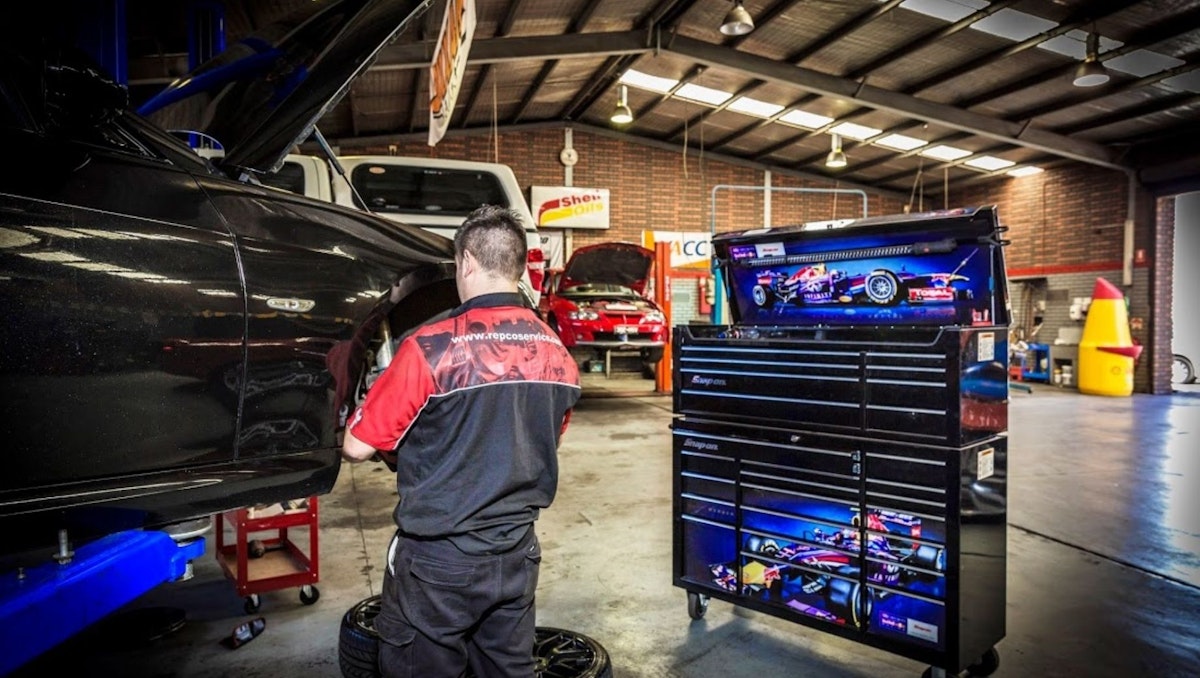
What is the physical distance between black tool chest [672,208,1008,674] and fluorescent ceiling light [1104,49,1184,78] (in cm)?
775

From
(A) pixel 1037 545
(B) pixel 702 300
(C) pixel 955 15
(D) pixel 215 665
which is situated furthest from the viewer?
(B) pixel 702 300

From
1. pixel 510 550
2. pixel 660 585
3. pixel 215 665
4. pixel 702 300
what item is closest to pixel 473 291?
pixel 510 550

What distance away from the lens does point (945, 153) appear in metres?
12.4

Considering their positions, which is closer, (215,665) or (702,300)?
(215,665)

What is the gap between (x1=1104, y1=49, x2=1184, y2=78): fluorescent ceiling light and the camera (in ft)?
25.8

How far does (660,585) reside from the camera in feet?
10.1

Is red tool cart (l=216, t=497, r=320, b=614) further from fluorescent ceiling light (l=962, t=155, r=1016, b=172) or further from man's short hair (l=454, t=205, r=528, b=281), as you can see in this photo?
fluorescent ceiling light (l=962, t=155, r=1016, b=172)

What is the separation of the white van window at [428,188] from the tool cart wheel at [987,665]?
195 inches

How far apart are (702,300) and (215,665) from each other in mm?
11199

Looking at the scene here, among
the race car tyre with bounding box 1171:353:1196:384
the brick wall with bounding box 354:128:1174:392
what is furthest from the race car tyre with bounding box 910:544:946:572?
the race car tyre with bounding box 1171:353:1196:384

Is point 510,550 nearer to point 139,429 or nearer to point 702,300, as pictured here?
point 139,429

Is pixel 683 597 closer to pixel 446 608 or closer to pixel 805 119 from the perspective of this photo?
pixel 446 608

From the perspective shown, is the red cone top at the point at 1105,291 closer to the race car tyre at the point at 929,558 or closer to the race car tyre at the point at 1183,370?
the race car tyre at the point at 1183,370

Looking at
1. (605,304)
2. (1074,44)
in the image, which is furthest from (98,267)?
(1074,44)
